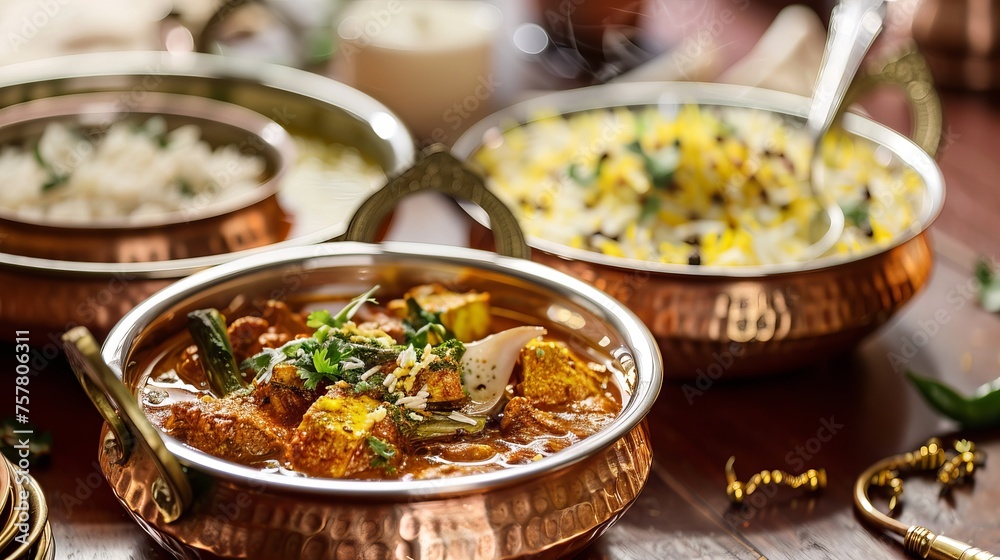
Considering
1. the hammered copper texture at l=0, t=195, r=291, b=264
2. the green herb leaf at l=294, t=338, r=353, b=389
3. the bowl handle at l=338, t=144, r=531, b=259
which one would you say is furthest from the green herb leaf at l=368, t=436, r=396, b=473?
the hammered copper texture at l=0, t=195, r=291, b=264

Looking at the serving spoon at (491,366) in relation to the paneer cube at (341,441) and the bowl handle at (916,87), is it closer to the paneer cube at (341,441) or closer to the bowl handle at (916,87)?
the paneer cube at (341,441)

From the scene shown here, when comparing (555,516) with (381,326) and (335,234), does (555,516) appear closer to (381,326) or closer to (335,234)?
(381,326)

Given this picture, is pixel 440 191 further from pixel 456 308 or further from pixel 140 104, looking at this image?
pixel 140 104

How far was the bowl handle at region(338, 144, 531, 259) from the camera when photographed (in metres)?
1.29

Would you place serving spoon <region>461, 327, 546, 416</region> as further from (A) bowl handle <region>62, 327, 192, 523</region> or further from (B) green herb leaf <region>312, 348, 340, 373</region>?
(A) bowl handle <region>62, 327, 192, 523</region>

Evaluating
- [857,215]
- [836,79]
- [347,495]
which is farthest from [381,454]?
[836,79]

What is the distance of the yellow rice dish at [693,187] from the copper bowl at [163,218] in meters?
0.39

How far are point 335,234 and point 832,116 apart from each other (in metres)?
0.88

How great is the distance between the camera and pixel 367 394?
1040 millimetres

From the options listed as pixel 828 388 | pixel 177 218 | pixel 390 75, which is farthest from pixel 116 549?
pixel 390 75

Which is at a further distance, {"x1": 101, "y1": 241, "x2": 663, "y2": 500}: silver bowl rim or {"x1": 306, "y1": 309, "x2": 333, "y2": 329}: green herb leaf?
{"x1": 306, "y1": 309, "x2": 333, "y2": 329}: green herb leaf

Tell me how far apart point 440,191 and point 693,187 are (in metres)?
0.54

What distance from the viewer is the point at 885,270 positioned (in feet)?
4.75

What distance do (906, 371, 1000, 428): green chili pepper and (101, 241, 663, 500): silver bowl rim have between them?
0.51 metres
